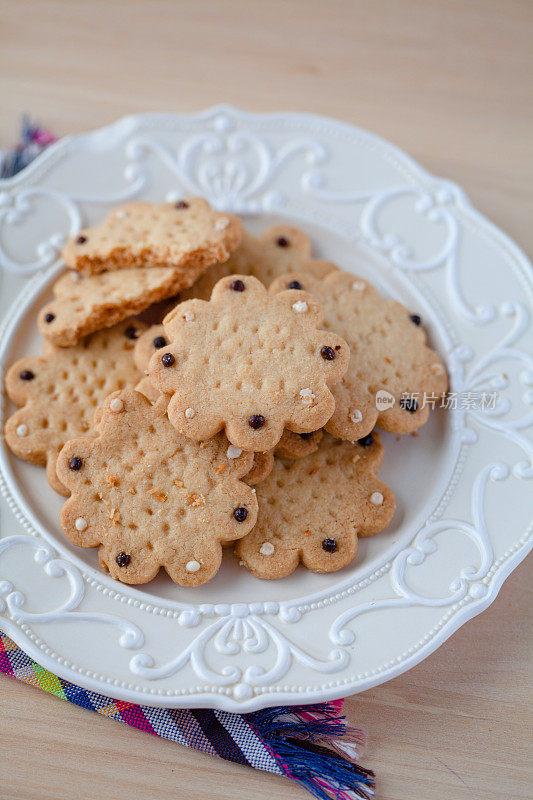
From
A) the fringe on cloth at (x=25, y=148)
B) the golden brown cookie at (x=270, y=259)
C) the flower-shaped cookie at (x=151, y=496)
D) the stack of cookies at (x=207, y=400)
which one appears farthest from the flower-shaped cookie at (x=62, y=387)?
the fringe on cloth at (x=25, y=148)

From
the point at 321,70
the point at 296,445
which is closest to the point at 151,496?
the point at 296,445

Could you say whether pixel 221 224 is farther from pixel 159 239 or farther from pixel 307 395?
pixel 307 395

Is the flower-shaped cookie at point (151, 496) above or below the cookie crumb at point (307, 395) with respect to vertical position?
below

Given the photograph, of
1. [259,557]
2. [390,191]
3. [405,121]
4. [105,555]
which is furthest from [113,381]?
[405,121]

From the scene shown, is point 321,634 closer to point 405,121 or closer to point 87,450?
point 87,450

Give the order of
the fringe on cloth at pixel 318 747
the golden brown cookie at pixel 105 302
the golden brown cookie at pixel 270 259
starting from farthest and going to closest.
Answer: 1. the golden brown cookie at pixel 270 259
2. the golden brown cookie at pixel 105 302
3. the fringe on cloth at pixel 318 747

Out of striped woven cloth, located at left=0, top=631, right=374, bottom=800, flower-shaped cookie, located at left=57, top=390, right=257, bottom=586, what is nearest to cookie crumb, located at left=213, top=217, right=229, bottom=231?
flower-shaped cookie, located at left=57, top=390, right=257, bottom=586

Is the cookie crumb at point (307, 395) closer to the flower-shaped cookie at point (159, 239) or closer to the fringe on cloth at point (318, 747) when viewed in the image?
the flower-shaped cookie at point (159, 239)
